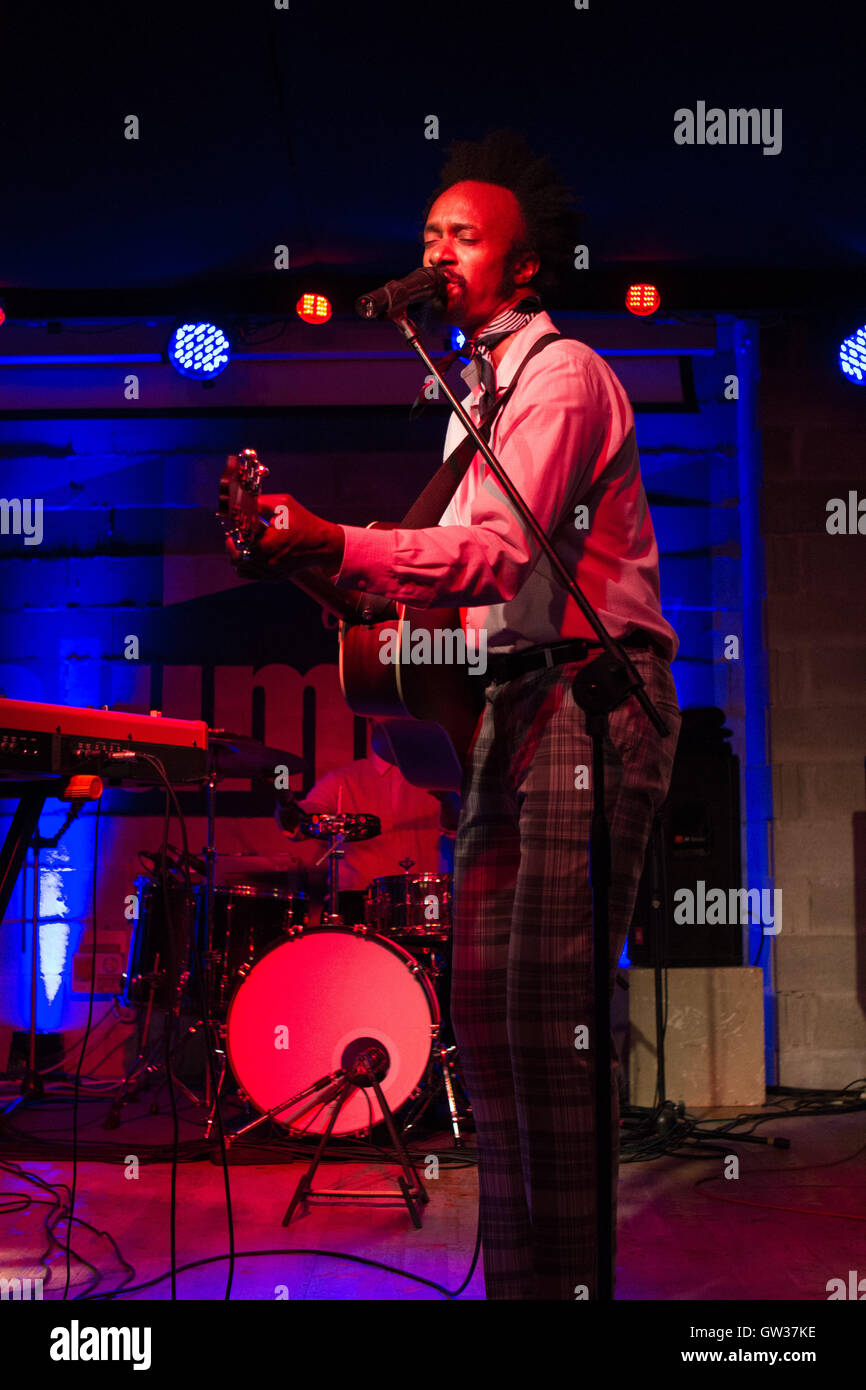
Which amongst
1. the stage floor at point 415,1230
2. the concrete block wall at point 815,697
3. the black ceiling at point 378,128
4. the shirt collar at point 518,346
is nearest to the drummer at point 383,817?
the stage floor at point 415,1230

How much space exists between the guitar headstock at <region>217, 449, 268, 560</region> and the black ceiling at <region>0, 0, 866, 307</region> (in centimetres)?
284

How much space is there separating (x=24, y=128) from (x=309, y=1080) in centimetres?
335

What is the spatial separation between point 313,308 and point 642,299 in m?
1.37

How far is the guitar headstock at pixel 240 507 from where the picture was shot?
1.47m

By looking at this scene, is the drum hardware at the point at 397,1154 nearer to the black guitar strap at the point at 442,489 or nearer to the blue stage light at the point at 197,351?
the black guitar strap at the point at 442,489

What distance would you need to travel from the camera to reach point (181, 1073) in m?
5.12

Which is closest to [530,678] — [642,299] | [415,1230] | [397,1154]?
[415,1230]

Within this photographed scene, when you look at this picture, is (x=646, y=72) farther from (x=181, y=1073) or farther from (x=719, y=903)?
(x=181, y=1073)

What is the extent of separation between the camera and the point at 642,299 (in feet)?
16.4

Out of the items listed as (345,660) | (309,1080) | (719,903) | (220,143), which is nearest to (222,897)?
Result: (309,1080)

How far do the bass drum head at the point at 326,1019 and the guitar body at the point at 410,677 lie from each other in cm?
174

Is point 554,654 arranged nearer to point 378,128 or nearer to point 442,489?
point 442,489

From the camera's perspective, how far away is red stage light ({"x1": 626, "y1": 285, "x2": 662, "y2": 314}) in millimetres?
4969

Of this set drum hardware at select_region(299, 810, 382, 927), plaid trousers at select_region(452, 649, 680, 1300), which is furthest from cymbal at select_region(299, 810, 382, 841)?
plaid trousers at select_region(452, 649, 680, 1300)
